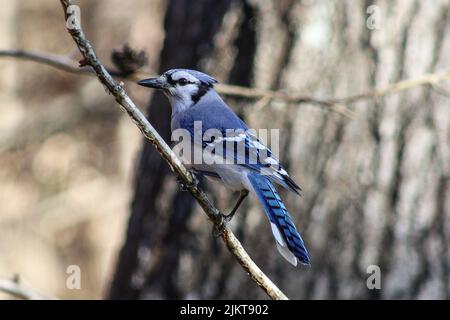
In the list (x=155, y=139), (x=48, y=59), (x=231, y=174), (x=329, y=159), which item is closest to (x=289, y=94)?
(x=329, y=159)

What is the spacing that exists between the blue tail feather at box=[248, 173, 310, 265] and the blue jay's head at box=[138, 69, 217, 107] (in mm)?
385

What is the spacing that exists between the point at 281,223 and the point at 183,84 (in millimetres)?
662

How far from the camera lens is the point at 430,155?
276cm

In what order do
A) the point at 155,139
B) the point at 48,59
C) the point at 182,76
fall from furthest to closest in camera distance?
the point at 48,59, the point at 182,76, the point at 155,139

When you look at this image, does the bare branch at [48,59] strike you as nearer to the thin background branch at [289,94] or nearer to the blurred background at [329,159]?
the thin background branch at [289,94]

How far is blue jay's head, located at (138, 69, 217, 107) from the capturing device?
2.18 meters

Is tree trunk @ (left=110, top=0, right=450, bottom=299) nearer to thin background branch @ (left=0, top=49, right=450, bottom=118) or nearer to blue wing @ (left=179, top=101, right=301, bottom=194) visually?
thin background branch @ (left=0, top=49, right=450, bottom=118)

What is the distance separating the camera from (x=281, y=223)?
181cm

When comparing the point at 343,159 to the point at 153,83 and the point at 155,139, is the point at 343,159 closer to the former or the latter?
the point at 153,83

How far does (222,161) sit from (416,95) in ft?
3.34

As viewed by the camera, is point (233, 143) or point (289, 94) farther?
point (289, 94)

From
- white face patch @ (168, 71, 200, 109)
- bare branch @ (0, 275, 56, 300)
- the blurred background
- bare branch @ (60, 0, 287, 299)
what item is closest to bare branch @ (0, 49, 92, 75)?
the blurred background
